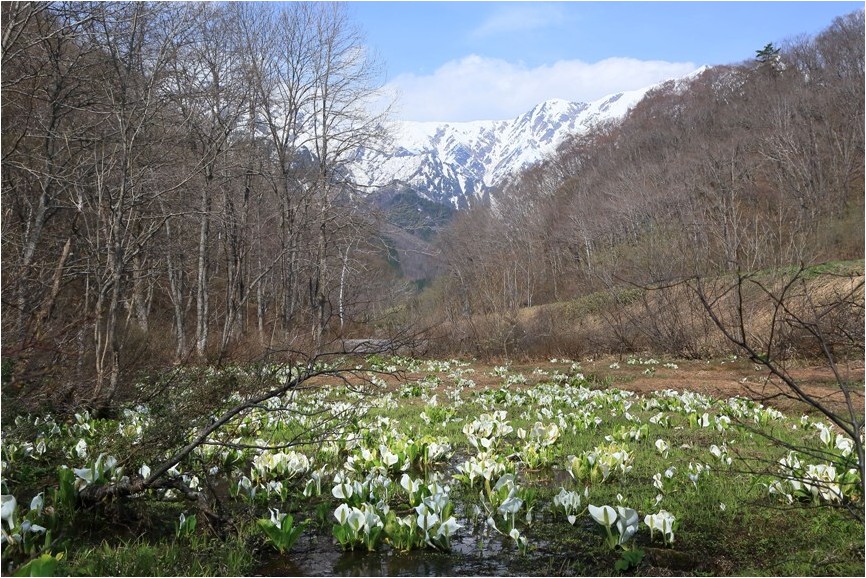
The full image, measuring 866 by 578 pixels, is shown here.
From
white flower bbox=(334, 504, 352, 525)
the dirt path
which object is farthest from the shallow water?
the dirt path

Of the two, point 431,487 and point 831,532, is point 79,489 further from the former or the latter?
point 831,532

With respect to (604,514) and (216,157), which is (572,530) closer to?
(604,514)

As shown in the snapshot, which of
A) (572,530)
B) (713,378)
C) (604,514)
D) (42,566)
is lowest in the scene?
(713,378)

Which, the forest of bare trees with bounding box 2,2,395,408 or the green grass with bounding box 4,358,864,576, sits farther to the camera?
the forest of bare trees with bounding box 2,2,395,408

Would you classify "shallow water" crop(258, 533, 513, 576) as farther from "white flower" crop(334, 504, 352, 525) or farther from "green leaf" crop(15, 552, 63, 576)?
"green leaf" crop(15, 552, 63, 576)

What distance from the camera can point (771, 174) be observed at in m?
48.2

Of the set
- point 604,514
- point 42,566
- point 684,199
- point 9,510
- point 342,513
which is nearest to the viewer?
point 42,566

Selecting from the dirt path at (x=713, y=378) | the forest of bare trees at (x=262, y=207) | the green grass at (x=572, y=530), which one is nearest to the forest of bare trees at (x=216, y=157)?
the forest of bare trees at (x=262, y=207)

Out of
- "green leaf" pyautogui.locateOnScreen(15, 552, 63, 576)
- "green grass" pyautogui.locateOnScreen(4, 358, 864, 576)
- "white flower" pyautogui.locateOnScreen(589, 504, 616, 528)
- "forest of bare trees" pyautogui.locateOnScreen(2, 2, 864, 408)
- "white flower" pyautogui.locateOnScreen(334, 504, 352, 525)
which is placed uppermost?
"forest of bare trees" pyautogui.locateOnScreen(2, 2, 864, 408)

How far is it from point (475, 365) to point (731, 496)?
16357mm

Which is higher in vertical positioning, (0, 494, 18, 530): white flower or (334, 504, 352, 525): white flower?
(0, 494, 18, 530): white flower

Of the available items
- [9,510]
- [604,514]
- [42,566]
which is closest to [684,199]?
[604,514]

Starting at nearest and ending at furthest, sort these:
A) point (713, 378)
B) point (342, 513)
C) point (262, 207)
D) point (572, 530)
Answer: point (342, 513), point (572, 530), point (713, 378), point (262, 207)

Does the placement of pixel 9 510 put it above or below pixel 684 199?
below
